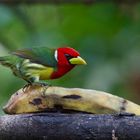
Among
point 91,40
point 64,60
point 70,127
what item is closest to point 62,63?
point 64,60

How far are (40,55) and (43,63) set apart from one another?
0.03 m

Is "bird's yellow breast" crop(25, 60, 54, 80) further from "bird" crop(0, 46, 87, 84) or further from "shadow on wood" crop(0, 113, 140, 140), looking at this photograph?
"shadow on wood" crop(0, 113, 140, 140)

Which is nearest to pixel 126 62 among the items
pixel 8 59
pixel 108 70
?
pixel 108 70

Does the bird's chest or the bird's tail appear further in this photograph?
the bird's tail

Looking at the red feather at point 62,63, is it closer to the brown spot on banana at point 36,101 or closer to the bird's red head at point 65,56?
the bird's red head at point 65,56

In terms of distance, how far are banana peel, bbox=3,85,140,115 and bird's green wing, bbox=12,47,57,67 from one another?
0.76 ft

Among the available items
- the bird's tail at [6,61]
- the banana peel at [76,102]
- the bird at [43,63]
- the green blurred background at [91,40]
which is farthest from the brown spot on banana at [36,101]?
the green blurred background at [91,40]

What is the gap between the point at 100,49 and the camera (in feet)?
12.7

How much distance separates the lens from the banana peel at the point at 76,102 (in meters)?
2.04

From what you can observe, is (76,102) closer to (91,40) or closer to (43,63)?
(43,63)

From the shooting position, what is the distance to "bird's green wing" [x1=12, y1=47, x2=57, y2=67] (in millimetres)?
2322

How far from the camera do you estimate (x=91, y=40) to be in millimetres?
3885

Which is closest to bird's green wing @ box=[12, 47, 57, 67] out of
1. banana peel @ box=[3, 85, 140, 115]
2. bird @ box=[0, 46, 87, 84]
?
bird @ box=[0, 46, 87, 84]

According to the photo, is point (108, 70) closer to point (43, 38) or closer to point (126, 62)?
point (126, 62)
